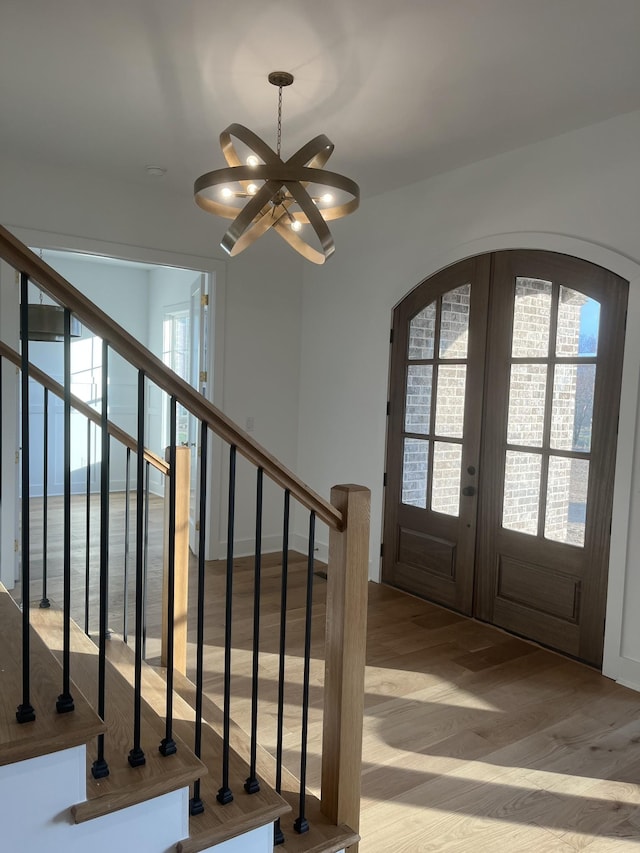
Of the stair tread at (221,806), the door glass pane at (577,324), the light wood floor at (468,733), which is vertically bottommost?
the light wood floor at (468,733)

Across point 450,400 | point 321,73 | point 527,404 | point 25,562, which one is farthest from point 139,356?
point 450,400

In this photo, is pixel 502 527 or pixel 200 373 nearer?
pixel 502 527

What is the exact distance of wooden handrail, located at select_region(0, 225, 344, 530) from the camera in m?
1.30

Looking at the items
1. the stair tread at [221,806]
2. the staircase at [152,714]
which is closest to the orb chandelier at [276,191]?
the staircase at [152,714]

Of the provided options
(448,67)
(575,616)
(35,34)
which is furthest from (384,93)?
(575,616)

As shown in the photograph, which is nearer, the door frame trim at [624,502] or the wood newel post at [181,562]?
the wood newel post at [181,562]

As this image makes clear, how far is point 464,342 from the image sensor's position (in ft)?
13.3

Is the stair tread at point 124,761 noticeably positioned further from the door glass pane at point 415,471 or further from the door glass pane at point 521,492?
the door glass pane at point 415,471

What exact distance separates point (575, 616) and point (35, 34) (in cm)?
369

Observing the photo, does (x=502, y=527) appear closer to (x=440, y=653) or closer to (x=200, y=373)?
(x=440, y=653)

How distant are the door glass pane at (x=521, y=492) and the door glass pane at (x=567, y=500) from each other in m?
0.08

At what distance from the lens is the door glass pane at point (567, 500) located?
3400 millimetres

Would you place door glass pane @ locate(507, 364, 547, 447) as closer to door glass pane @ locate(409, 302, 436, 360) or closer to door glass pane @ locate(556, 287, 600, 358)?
door glass pane @ locate(556, 287, 600, 358)

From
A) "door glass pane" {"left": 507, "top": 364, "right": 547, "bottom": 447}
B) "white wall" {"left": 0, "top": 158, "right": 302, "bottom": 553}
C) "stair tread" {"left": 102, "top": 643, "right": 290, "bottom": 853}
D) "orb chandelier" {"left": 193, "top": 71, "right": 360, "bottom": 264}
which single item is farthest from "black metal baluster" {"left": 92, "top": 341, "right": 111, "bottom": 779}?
"white wall" {"left": 0, "top": 158, "right": 302, "bottom": 553}
